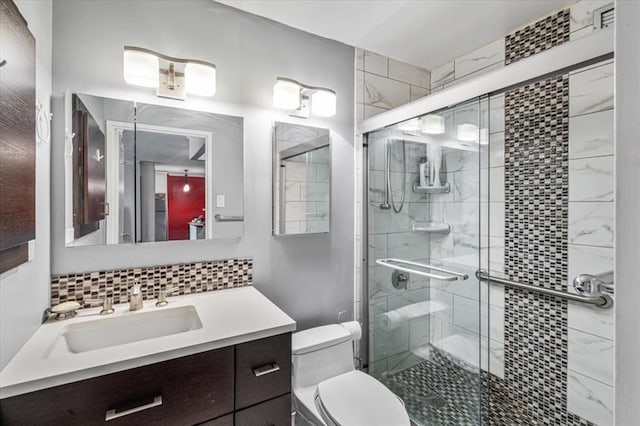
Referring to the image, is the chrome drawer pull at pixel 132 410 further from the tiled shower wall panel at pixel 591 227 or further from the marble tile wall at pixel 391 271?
the tiled shower wall panel at pixel 591 227

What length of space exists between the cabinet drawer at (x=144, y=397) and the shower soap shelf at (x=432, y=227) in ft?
4.30

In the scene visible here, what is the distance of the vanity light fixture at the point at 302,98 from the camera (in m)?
1.80

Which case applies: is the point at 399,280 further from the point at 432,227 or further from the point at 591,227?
the point at 591,227

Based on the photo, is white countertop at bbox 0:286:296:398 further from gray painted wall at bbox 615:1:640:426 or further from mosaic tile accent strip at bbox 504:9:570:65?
mosaic tile accent strip at bbox 504:9:570:65

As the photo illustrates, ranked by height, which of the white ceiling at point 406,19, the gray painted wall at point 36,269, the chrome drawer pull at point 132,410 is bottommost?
the chrome drawer pull at point 132,410

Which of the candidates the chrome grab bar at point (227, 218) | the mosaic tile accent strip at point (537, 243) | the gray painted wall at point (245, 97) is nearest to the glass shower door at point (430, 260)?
the gray painted wall at point (245, 97)

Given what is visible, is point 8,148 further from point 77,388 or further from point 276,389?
point 276,389

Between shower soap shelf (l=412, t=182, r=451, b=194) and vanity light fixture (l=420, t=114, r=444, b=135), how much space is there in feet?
1.00

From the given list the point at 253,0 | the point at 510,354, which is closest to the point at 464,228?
the point at 510,354

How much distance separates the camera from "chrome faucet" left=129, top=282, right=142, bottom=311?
137cm

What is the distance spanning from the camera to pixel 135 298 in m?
1.38

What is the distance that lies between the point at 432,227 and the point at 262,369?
4.08 ft

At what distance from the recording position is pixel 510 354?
1936 mm

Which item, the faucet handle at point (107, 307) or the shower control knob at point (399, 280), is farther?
the shower control knob at point (399, 280)
